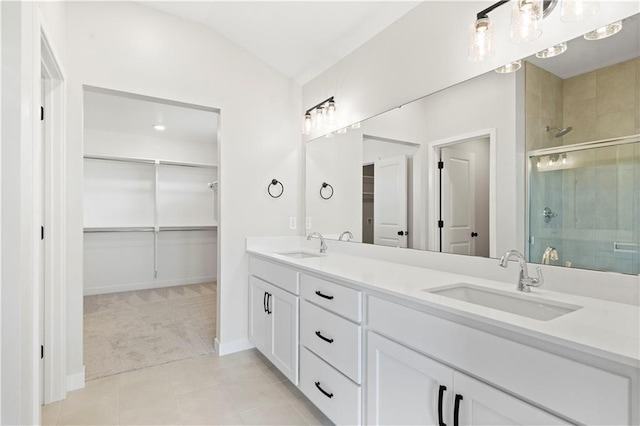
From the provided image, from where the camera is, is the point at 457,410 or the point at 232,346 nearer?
the point at 457,410

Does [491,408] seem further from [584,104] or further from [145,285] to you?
[145,285]

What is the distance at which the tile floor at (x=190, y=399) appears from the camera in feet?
6.16

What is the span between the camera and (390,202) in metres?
2.18

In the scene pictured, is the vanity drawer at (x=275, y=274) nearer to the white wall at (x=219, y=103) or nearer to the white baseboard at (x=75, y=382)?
the white wall at (x=219, y=103)

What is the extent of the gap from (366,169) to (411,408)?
5.11 ft

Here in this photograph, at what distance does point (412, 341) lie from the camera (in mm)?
1257

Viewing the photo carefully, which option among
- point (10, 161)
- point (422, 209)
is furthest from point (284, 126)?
point (10, 161)

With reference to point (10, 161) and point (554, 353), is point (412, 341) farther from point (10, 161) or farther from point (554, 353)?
point (10, 161)

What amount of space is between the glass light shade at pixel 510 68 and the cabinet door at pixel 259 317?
192cm

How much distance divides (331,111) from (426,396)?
6.89 ft

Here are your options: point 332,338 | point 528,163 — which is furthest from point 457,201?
point 332,338

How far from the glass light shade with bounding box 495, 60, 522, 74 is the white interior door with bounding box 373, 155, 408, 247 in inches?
27.2

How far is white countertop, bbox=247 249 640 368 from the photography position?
2.66 feet

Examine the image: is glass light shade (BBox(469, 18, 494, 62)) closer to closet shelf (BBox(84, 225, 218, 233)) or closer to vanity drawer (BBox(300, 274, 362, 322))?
vanity drawer (BBox(300, 274, 362, 322))
